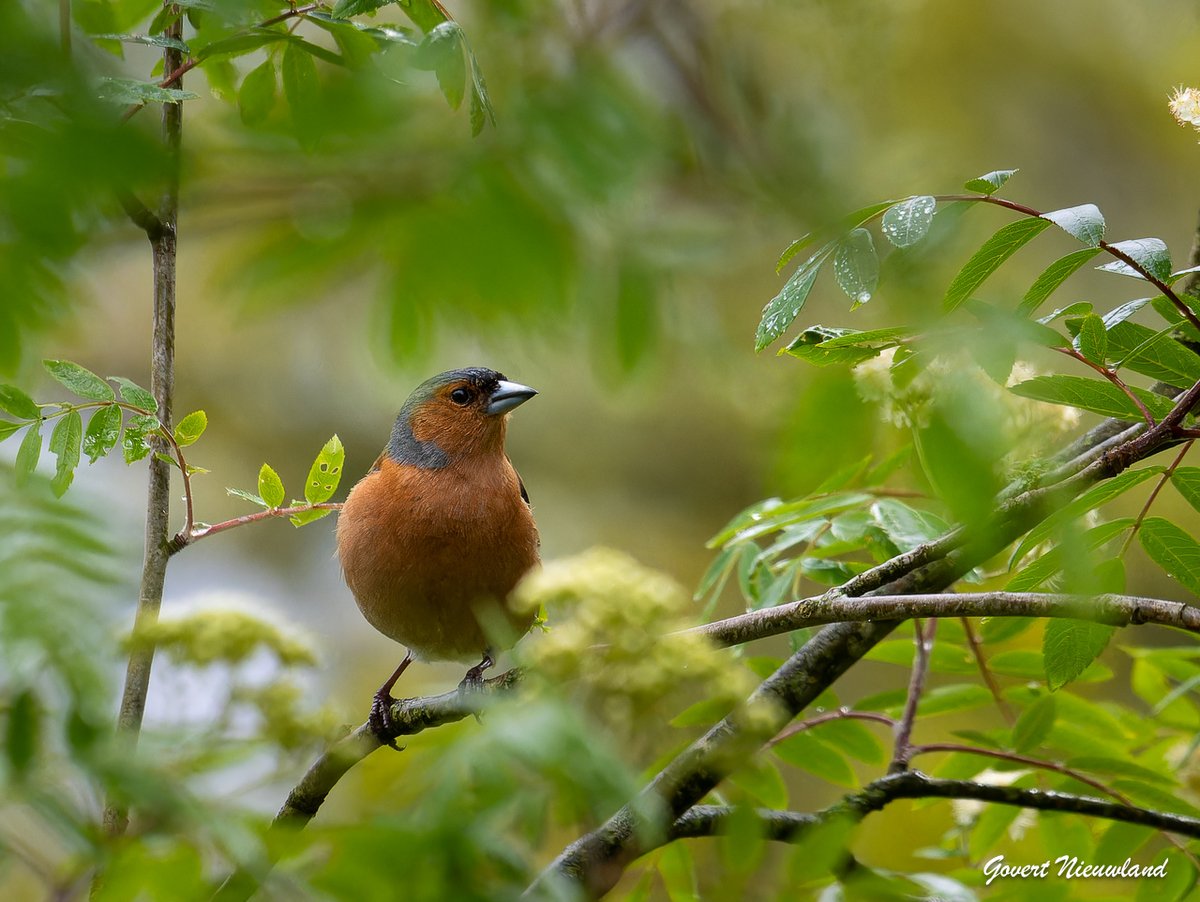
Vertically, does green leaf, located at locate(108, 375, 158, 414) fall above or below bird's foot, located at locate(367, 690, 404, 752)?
above

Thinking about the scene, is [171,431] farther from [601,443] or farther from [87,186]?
[601,443]

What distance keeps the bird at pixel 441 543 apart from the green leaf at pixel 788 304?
2.19 m

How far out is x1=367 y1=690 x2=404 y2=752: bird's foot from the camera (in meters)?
3.22

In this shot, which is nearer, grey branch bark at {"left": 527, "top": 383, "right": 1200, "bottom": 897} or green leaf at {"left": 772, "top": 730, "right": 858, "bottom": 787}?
grey branch bark at {"left": 527, "top": 383, "right": 1200, "bottom": 897}

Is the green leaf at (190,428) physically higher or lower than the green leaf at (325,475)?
higher

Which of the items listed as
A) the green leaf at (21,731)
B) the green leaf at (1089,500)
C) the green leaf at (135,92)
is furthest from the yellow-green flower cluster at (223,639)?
the green leaf at (1089,500)

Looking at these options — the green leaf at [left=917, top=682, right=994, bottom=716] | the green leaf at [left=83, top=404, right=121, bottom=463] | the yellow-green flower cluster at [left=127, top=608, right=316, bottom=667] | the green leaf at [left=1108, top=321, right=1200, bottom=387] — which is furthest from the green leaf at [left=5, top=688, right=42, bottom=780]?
the green leaf at [left=917, top=682, right=994, bottom=716]

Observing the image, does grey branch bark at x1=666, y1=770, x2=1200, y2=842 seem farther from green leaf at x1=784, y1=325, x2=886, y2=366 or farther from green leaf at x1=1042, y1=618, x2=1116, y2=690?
green leaf at x1=784, y1=325, x2=886, y2=366

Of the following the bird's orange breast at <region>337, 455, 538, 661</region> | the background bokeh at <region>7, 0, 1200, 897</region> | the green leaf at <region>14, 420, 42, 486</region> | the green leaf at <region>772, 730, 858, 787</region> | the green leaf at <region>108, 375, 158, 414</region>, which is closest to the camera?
the background bokeh at <region>7, 0, 1200, 897</region>

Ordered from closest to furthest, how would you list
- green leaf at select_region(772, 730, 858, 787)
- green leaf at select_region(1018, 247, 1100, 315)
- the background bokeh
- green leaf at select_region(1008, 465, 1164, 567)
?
the background bokeh < green leaf at select_region(1018, 247, 1100, 315) < green leaf at select_region(1008, 465, 1164, 567) < green leaf at select_region(772, 730, 858, 787)

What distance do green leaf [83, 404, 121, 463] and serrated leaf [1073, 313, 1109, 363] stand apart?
6.90ft

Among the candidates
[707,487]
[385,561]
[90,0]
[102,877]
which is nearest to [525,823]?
[102,877]

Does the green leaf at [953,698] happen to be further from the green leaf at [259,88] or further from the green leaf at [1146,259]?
the green leaf at [259,88]

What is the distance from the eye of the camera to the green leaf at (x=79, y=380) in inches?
97.3
